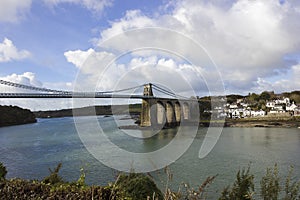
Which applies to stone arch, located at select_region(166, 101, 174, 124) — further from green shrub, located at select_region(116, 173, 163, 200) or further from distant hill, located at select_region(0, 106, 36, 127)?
green shrub, located at select_region(116, 173, 163, 200)

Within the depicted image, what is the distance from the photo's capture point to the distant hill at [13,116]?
43347 millimetres

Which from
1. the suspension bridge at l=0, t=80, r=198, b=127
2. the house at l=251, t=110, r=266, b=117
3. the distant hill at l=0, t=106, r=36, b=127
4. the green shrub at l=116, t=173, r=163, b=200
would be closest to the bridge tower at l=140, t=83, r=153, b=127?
the suspension bridge at l=0, t=80, r=198, b=127

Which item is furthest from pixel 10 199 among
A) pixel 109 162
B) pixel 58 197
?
pixel 109 162

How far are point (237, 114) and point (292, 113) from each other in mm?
8489

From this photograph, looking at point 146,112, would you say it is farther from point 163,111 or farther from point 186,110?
point 186,110

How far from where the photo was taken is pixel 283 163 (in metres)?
10.9

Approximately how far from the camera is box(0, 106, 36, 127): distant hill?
43.3 m

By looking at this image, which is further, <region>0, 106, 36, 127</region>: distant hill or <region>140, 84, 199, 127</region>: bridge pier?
<region>0, 106, 36, 127</region>: distant hill

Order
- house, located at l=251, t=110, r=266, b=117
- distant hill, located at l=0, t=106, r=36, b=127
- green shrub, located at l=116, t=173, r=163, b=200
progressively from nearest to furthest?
green shrub, located at l=116, t=173, r=163, b=200 → house, located at l=251, t=110, r=266, b=117 → distant hill, located at l=0, t=106, r=36, b=127

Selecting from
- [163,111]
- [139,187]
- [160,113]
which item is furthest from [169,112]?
[139,187]

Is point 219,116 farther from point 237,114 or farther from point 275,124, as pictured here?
point 275,124

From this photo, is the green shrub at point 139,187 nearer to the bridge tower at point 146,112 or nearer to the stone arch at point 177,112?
the bridge tower at point 146,112

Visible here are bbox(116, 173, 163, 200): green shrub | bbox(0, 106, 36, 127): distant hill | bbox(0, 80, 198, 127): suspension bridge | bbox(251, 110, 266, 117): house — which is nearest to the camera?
bbox(116, 173, 163, 200): green shrub

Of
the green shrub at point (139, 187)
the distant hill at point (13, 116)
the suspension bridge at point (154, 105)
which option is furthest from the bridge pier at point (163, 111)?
the green shrub at point (139, 187)
